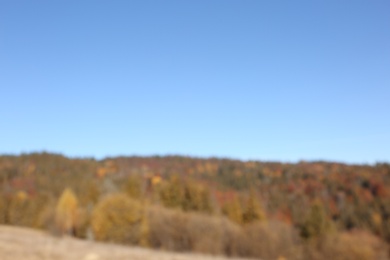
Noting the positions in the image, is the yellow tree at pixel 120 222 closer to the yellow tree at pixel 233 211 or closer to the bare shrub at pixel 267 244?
the bare shrub at pixel 267 244

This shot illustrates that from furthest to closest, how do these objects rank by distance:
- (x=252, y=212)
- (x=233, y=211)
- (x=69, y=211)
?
(x=233, y=211) < (x=252, y=212) < (x=69, y=211)

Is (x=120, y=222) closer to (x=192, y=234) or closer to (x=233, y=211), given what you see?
(x=192, y=234)

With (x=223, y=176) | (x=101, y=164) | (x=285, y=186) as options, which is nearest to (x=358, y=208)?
(x=285, y=186)

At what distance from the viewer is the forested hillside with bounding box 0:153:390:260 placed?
120 feet

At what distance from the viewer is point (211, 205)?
6134cm

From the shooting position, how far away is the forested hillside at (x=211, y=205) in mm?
36719

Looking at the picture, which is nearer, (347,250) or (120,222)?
(347,250)

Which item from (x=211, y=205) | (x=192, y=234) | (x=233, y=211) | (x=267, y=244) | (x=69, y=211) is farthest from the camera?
(x=211, y=205)

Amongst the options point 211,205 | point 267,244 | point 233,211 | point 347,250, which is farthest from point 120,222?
point 347,250

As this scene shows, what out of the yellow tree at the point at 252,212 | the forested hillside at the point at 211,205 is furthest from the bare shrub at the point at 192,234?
the yellow tree at the point at 252,212

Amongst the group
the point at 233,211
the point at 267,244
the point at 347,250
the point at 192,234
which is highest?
the point at 233,211

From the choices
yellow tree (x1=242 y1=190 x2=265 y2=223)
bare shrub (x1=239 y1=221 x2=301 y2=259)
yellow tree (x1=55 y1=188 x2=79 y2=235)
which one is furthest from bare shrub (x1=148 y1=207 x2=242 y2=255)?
yellow tree (x1=242 y1=190 x2=265 y2=223)

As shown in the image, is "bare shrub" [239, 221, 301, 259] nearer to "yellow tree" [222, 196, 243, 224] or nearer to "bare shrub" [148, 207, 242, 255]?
"bare shrub" [148, 207, 242, 255]

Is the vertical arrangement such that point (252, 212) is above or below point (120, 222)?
above
